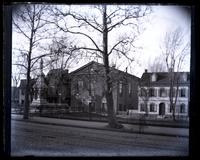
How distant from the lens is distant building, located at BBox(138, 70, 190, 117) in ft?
14.0

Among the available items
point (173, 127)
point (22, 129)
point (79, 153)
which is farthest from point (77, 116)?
point (173, 127)

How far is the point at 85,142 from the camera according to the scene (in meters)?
4.27

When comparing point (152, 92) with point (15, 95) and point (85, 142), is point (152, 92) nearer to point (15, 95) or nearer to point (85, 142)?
point (85, 142)

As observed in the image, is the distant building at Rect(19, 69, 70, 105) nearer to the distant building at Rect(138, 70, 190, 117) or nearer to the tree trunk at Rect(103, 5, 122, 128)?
the tree trunk at Rect(103, 5, 122, 128)

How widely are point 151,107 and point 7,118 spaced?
2145 mm

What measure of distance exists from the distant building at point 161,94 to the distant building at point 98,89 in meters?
0.12

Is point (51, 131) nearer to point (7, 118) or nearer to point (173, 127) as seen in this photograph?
point (7, 118)

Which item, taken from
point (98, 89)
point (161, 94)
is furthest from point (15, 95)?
point (161, 94)

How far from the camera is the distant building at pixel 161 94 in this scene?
4260mm

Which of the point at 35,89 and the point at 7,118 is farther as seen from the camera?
the point at 35,89

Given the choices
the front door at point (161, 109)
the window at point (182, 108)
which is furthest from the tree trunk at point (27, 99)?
the window at point (182, 108)

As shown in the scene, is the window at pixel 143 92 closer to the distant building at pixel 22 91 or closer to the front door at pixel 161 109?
the front door at pixel 161 109

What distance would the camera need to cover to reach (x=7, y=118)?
4.08m

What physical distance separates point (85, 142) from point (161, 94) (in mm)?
1363
